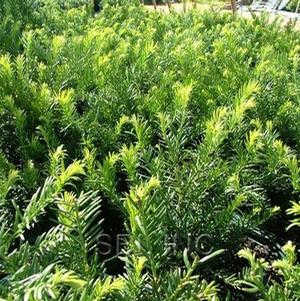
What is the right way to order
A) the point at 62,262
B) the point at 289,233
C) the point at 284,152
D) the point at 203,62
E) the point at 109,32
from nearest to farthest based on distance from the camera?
the point at 62,262, the point at 284,152, the point at 289,233, the point at 203,62, the point at 109,32

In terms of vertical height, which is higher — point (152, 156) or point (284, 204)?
point (152, 156)

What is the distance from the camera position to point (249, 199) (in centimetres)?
164

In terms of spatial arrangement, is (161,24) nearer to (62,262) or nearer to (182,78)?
(182,78)

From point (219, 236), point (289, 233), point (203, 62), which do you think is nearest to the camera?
point (219, 236)

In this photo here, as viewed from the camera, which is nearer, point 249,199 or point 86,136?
point 249,199

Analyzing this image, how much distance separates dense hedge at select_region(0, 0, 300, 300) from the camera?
116 centimetres

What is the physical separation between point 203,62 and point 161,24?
135 centimetres

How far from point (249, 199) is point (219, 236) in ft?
0.72

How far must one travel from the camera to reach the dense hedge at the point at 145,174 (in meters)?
1.16

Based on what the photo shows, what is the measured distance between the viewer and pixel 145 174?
1.67 m

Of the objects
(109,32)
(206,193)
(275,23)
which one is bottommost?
(275,23)

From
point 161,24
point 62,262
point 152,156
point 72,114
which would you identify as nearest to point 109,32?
point 161,24

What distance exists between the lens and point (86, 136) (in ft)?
6.02

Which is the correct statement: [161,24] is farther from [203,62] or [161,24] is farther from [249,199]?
[249,199]
